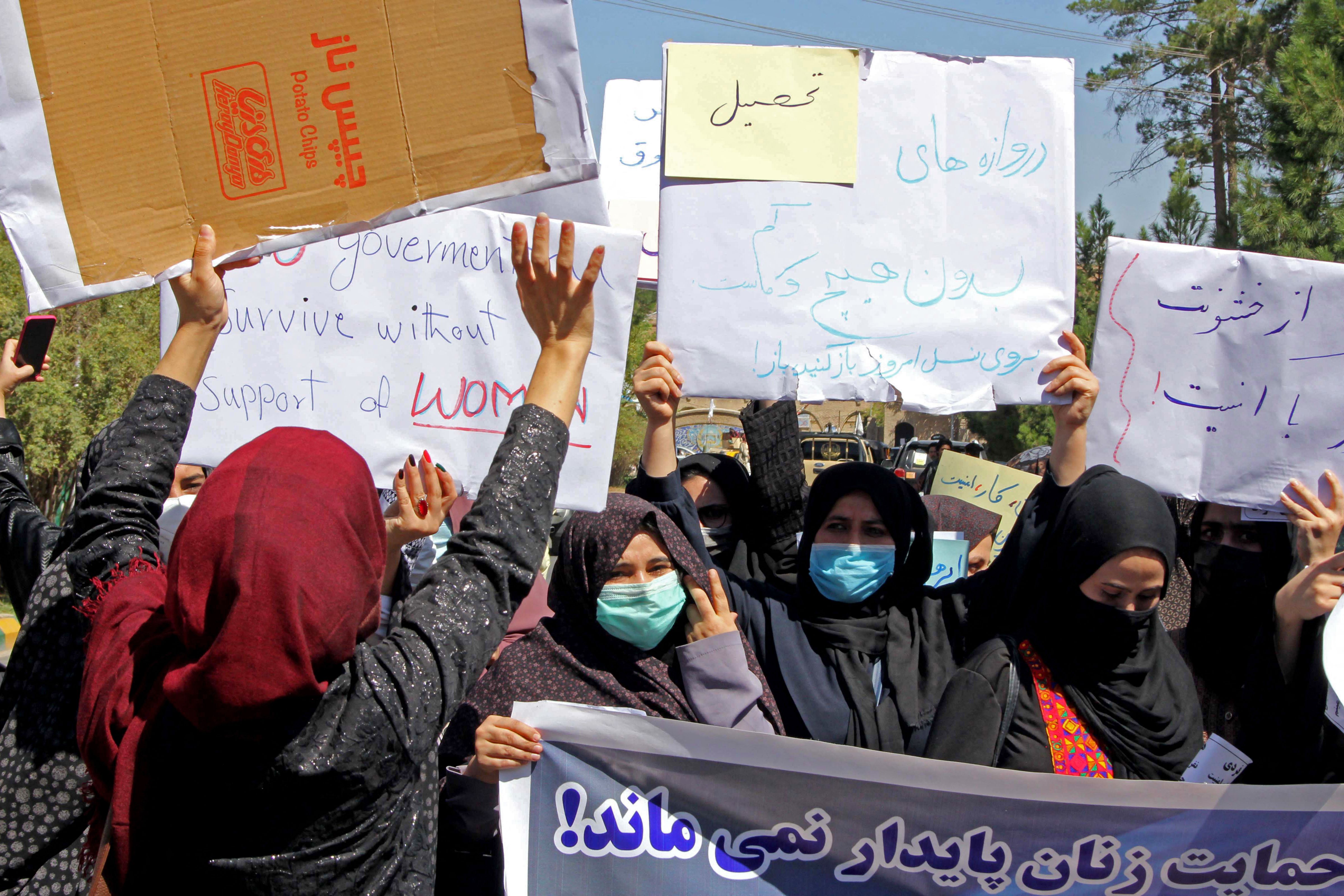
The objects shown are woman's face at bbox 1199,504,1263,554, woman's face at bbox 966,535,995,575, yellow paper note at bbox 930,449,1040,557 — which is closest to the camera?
woman's face at bbox 1199,504,1263,554

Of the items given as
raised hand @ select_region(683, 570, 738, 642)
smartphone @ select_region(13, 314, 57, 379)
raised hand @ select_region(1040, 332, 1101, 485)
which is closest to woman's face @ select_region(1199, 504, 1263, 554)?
raised hand @ select_region(1040, 332, 1101, 485)

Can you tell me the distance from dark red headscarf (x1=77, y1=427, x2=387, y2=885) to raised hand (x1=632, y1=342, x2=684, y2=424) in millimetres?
1248

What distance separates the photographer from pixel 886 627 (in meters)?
2.64

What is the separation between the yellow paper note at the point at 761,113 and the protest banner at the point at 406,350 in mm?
300

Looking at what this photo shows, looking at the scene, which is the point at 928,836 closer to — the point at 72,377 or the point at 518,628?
the point at 518,628

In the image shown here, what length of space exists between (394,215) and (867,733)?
151cm

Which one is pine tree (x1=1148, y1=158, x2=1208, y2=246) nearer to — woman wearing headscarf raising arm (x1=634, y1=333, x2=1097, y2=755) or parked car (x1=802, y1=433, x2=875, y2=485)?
parked car (x1=802, y1=433, x2=875, y2=485)

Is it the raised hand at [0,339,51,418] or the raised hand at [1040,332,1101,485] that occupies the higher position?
the raised hand at [0,339,51,418]

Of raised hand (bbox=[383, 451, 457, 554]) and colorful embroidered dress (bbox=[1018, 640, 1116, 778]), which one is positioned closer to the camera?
colorful embroidered dress (bbox=[1018, 640, 1116, 778])

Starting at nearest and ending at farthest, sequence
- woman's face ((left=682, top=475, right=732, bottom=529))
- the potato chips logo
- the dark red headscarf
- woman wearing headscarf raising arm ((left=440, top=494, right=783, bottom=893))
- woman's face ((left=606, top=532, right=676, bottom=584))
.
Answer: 1. the dark red headscarf
2. the potato chips logo
3. woman wearing headscarf raising arm ((left=440, top=494, right=783, bottom=893))
4. woman's face ((left=606, top=532, right=676, bottom=584))
5. woman's face ((left=682, top=475, right=732, bottom=529))

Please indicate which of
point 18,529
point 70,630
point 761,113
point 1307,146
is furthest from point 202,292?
point 1307,146

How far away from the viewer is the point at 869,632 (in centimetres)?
261

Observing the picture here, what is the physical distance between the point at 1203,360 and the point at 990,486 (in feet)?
9.98

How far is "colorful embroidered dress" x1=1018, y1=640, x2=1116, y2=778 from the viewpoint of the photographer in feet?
7.20
